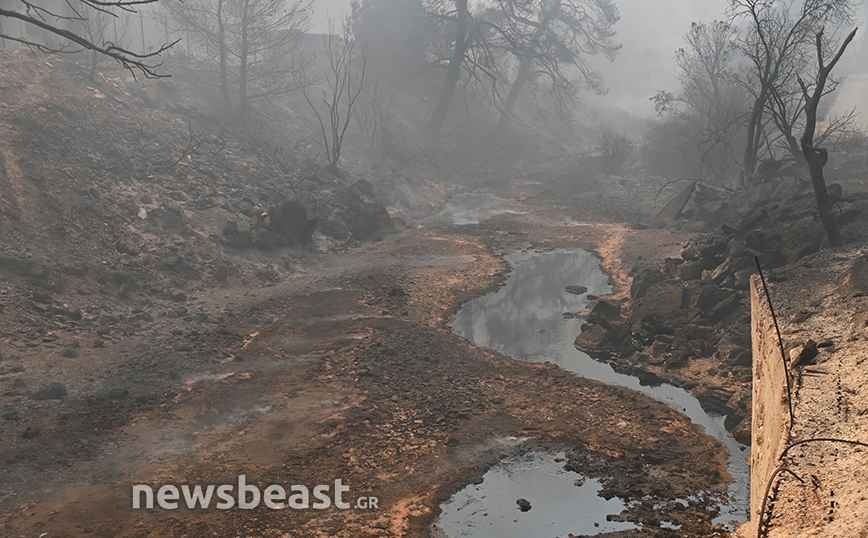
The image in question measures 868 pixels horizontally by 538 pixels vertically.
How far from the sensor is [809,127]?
8.09 m

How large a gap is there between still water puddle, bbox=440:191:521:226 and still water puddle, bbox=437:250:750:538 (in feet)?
16.0

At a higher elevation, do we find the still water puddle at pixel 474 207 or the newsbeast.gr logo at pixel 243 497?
the still water puddle at pixel 474 207

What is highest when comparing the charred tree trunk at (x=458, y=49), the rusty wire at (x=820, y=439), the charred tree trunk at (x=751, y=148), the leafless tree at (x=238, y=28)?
the charred tree trunk at (x=458, y=49)

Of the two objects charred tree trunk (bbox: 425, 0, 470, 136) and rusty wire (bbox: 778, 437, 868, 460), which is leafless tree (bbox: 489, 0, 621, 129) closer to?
charred tree trunk (bbox: 425, 0, 470, 136)

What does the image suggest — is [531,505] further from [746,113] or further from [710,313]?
[746,113]

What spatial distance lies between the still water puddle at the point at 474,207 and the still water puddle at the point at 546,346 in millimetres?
4872

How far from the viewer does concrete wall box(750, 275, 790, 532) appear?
159 inches

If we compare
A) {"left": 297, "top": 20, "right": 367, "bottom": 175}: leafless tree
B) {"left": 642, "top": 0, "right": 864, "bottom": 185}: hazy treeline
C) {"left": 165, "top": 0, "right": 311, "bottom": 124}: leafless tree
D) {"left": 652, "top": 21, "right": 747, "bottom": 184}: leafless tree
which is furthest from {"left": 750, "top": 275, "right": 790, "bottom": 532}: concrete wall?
{"left": 165, "top": 0, "right": 311, "bottom": 124}: leafless tree

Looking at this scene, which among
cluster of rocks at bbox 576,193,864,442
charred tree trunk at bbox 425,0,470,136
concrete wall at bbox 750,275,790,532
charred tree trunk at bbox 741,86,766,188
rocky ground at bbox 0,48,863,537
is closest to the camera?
concrete wall at bbox 750,275,790,532

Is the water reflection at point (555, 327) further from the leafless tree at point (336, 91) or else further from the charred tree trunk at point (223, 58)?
the charred tree trunk at point (223, 58)

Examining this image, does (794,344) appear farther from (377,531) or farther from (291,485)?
(291,485)

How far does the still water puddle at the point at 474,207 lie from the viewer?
19516 mm

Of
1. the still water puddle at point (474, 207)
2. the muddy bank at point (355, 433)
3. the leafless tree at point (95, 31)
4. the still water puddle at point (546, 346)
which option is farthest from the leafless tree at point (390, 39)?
the muddy bank at point (355, 433)

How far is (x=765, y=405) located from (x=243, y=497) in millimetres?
4242
